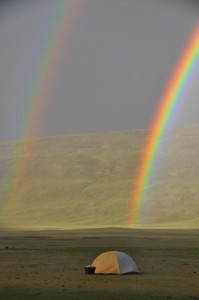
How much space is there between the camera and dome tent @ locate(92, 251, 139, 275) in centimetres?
3216

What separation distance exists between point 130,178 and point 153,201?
73.2ft

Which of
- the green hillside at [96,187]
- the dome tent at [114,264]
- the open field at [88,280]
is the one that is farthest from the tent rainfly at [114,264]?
the green hillside at [96,187]

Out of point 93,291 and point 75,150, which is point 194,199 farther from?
point 93,291

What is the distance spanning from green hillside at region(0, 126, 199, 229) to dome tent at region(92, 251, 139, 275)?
294 feet

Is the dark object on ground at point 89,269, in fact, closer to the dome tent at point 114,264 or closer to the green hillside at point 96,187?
the dome tent at point 114,264

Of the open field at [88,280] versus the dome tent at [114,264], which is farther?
the dome tent at [114,264]

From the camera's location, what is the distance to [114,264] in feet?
106

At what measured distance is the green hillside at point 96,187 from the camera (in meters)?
137

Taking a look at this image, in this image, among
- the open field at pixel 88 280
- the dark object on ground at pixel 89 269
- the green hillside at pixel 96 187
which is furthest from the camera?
the green hillside at pixel 96 187

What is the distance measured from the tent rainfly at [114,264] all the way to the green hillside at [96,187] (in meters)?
89.6

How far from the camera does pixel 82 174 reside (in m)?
174

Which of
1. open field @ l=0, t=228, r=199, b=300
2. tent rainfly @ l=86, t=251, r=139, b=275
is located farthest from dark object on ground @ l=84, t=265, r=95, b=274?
open field @ l=0, t=228, r=199, b=300

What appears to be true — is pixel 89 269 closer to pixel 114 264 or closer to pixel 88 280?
pixel 114 264

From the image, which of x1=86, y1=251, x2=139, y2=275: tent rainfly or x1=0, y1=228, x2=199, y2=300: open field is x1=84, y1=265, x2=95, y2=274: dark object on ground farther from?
x1=0, y1=228, x2=199, y2=300: open field
